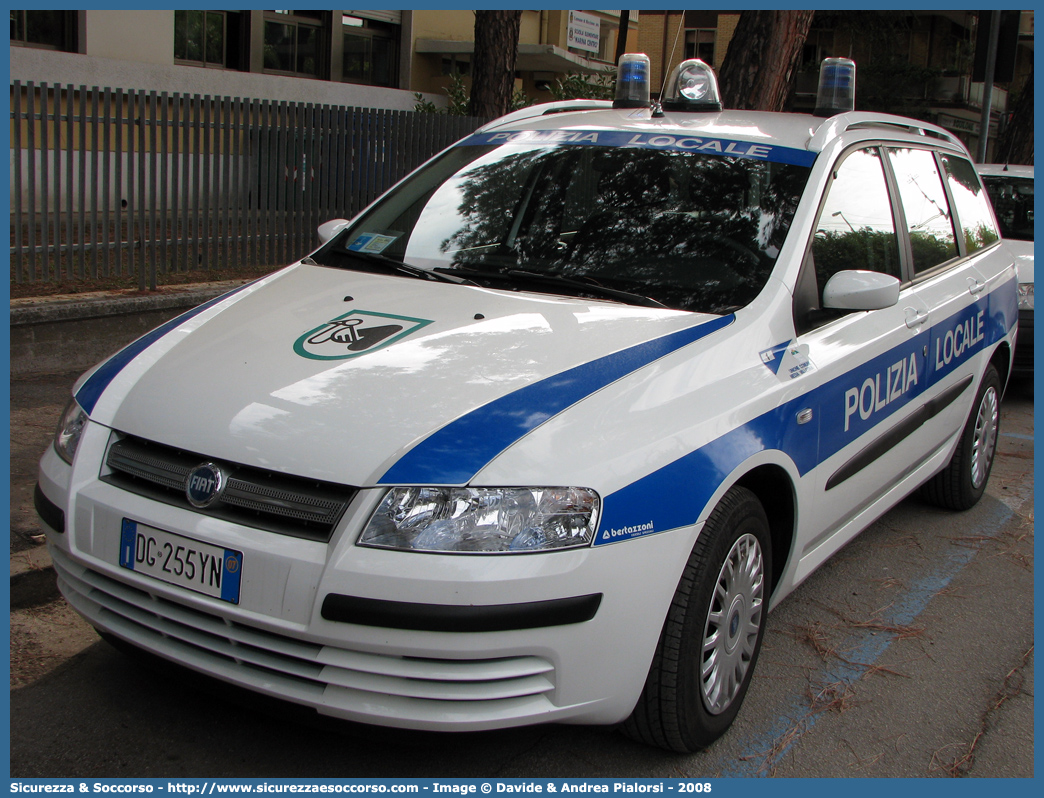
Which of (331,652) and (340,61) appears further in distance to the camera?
(340,61)

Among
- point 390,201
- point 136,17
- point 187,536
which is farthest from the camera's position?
point 136,17

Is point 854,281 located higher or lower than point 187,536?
higher

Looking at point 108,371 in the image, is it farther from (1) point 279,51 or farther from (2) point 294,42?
(2) point 294,42

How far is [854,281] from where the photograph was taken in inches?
129

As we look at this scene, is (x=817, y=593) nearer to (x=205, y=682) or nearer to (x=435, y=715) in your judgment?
(x=435, y=715)

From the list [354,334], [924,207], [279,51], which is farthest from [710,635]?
[279,51]

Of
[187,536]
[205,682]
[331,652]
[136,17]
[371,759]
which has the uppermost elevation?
[136,17]

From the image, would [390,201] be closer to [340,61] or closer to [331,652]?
[331,652]

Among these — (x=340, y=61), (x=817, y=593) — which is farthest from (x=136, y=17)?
(x=817, y=593)

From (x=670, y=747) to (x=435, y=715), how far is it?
30.2 inches

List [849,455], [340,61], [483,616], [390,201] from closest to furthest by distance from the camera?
[483,616] → [849,455] → [390,201] → [340,61]

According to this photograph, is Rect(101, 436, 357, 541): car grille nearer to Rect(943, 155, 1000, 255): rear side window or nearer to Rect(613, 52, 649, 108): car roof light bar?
Rect(613, 52, 649, 108): car roof light bar

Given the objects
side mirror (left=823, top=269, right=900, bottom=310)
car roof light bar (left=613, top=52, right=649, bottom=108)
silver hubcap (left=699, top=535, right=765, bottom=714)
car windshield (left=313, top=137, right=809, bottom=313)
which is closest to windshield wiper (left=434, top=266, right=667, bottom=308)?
car windshield (left=313, top=137, right=809, bottom=313)

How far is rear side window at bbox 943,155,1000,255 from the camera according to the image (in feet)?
16.3
